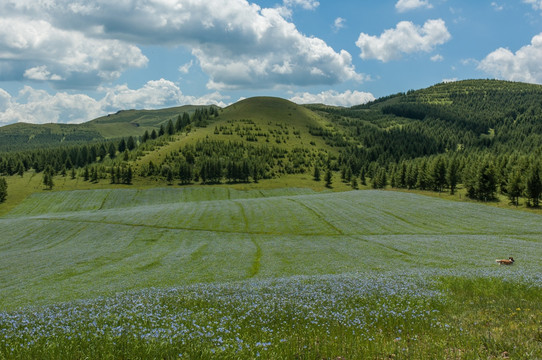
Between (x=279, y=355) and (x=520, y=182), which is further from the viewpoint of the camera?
(x=520, y=182)

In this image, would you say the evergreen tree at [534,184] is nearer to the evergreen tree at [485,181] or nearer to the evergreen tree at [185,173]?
the evergreen tree at [485,181]

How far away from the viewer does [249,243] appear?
169 ft

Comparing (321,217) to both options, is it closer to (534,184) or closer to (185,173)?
(534,184)

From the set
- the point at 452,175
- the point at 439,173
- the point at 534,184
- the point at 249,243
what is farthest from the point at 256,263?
the point at 439,173

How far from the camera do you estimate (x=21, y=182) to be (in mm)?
193500

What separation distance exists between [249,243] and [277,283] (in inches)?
1237

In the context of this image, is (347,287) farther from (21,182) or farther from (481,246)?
(21,182)

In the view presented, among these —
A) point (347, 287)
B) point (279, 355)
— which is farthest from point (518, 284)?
point (279, 355)

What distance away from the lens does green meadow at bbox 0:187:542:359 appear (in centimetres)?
875

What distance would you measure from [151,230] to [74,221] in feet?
92.1

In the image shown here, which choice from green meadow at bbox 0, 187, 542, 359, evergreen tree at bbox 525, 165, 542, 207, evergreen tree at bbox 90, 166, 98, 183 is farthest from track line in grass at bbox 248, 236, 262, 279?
evergreen tree at bbox 90, 166, 98, 183

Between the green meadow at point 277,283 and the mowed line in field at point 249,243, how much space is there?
353 mm

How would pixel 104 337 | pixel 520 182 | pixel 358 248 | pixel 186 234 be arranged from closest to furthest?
pixel 104 337 < pixel 358 248 < pixel 186 234 < pixel 520 182

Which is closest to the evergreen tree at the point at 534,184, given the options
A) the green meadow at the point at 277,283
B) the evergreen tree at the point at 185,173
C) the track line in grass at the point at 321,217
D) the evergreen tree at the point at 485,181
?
the evergreen tree at the point at 485,181
